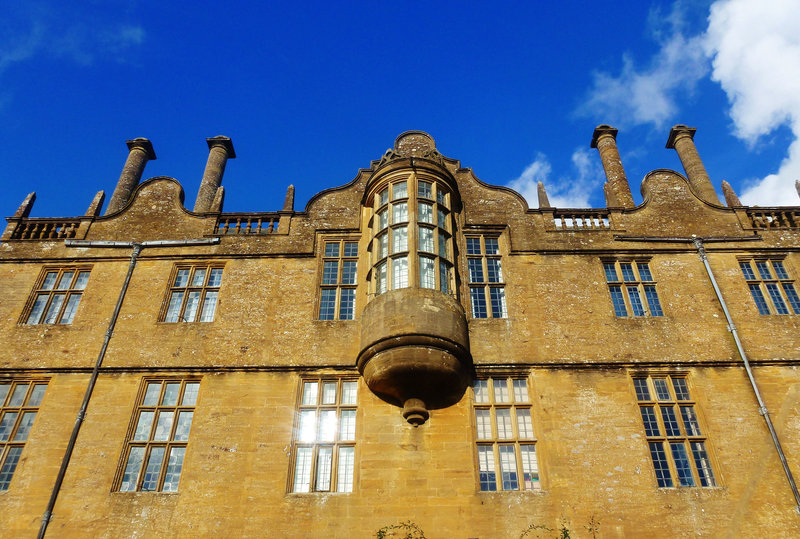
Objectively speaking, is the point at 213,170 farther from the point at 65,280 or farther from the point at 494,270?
the point at 494,270

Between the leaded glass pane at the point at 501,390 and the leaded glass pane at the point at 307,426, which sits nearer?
the leaded glass pane at the point at 307,426

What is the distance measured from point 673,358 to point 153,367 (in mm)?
11621

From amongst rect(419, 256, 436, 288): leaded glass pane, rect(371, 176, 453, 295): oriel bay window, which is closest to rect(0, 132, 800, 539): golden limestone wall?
rect(371, 176, 453, 295): oriel bay window

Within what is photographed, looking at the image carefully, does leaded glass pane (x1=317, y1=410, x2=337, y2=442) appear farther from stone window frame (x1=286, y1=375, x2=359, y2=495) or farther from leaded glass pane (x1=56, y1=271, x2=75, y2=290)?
leaded glass pane (x1=56, y1=271, x2=75, y2=290)

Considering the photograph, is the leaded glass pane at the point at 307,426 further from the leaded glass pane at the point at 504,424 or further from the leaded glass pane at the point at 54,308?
the leaded glass pane at the point at 54,308

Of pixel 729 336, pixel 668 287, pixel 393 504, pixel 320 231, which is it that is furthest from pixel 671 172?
pixel 393 504

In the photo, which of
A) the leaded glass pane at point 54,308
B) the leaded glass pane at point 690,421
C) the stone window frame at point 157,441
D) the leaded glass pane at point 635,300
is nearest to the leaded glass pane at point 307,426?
the stone window frame at point 157,441

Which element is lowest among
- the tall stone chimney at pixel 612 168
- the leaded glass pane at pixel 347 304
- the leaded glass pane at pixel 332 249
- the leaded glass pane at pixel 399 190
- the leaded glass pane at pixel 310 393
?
the leaded glass pane at pixel 310 393

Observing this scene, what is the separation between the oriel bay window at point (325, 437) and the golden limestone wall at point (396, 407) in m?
0.23

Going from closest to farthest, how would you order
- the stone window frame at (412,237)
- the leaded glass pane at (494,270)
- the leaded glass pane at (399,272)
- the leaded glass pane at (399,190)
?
the leaded glass pane at (399,272)
the stone window frame at (412,237)
the leaded glass pane at (494,270)
the leaded glass pane at (399,190)

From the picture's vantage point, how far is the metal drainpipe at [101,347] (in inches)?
458

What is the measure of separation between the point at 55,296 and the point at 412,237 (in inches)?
358

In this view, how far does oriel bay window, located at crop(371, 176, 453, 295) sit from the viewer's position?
45.0 feet

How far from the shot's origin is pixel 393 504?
452 inches
